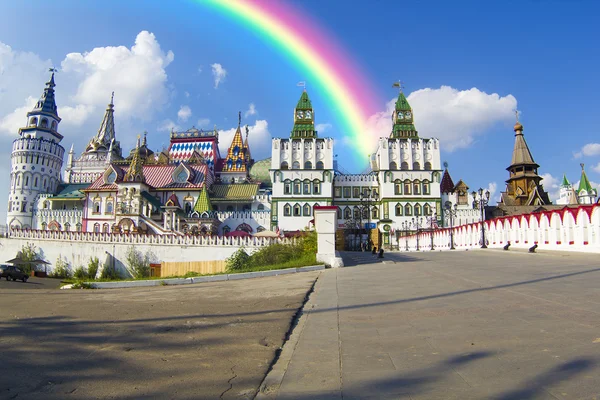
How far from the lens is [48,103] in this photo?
7806 cm

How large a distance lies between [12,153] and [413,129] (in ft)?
229

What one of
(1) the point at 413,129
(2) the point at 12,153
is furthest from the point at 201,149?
(1) the point at 413,129

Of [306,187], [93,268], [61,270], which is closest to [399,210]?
[306,187]

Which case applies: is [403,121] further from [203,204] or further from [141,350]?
[141,350]

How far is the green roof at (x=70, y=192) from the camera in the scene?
6764cm

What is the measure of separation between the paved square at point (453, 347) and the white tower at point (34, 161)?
76887 mm

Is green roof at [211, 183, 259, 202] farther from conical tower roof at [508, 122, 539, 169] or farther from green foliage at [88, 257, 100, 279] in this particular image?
conical tower roof at [508, 122, 539, 169]

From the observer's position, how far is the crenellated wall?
1873 cm

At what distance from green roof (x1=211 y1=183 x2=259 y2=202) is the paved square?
173ft

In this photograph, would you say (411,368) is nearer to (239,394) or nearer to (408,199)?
(239,394)

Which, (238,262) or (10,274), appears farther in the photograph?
(10,274)

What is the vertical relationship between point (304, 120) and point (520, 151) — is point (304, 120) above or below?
above

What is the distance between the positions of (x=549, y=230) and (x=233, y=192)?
46.4 metres

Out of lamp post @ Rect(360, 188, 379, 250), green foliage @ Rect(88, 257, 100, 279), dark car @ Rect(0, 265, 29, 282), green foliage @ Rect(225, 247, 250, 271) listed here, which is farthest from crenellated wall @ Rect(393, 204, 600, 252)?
dark car @ Rect(0, 265, 29, 282)
